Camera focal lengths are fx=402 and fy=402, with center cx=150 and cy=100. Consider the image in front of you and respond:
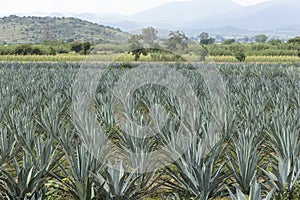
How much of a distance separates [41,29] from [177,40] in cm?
10650

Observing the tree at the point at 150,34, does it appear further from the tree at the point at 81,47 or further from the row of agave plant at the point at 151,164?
the tree at the point at 81,47

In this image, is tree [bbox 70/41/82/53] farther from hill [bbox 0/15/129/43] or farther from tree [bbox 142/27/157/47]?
hill [bbox 0/15/129/43]

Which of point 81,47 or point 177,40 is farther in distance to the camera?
point 81,47

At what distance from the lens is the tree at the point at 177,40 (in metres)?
9.41

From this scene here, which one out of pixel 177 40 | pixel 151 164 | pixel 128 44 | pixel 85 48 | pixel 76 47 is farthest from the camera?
pixel 76 47

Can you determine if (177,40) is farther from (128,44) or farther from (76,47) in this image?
(76,47)

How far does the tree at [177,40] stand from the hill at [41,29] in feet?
251

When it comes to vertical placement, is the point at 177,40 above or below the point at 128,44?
above

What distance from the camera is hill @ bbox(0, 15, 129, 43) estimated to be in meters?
93.9

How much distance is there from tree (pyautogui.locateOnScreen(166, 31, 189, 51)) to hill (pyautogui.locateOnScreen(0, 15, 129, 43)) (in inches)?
3016

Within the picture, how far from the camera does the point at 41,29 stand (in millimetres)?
110312

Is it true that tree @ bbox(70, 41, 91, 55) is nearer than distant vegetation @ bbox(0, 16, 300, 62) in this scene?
No

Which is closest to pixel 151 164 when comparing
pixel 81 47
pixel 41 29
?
pixel 81 47

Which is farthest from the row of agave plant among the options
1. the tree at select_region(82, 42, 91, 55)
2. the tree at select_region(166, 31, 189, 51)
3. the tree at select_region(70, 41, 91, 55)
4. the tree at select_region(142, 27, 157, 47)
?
the tree at select_region(70, 41, 91, 55)
